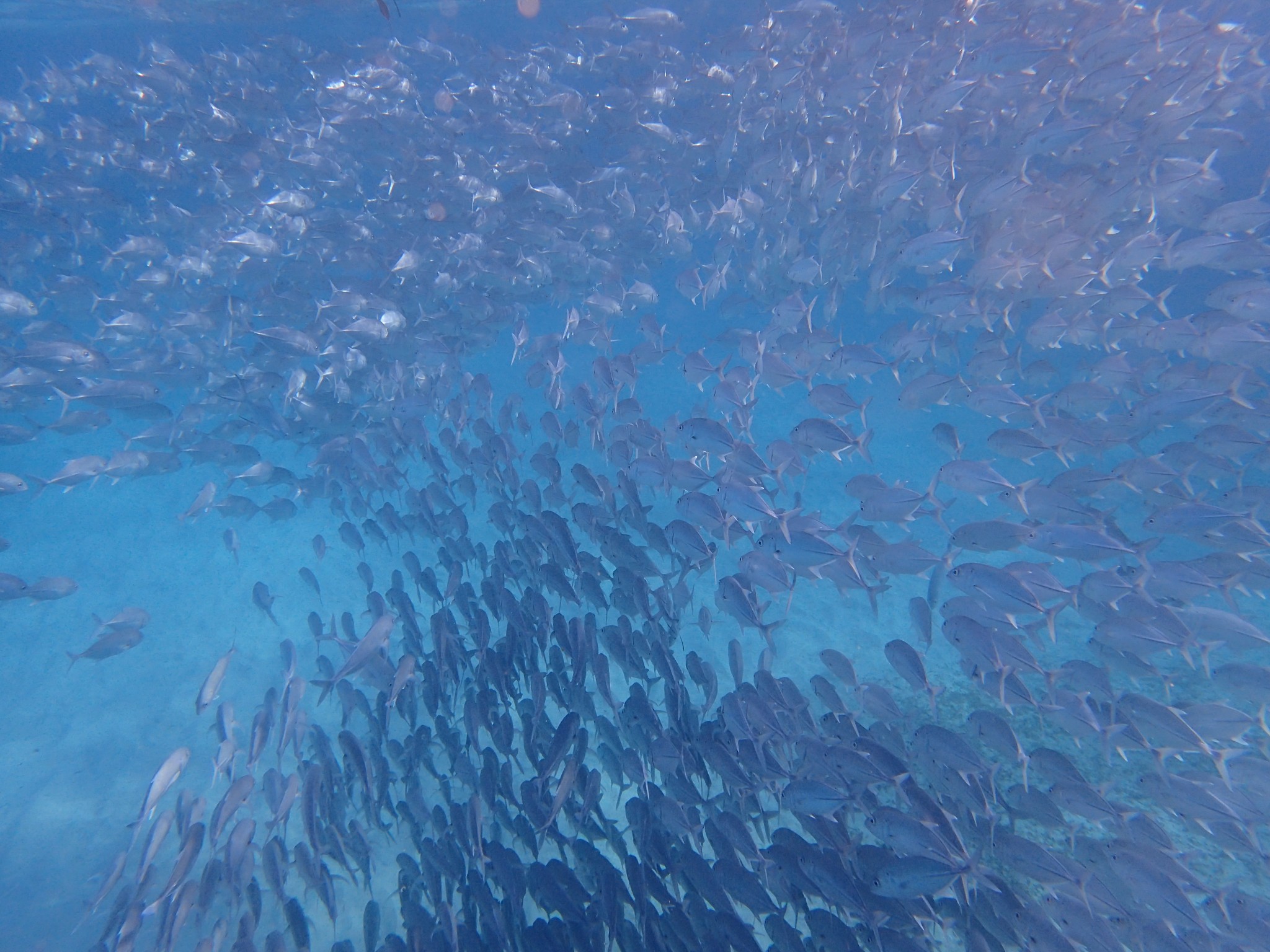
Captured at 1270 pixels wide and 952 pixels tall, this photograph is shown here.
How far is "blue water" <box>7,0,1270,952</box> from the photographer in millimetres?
4203

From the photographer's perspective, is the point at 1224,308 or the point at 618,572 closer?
the point at 618,572

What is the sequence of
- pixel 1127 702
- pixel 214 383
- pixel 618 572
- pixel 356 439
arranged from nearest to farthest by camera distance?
1. pixel 1127 702
2. pixel 618 572
3. pixel 356 439
4. pixel 214 383

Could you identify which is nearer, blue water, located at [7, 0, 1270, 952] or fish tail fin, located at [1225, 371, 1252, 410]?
blue water, located at [7, 0, 1270, 952]

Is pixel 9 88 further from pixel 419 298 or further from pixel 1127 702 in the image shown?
pixel 1127 702

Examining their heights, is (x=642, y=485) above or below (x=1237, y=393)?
below

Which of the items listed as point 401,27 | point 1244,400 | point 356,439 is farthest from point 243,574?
point 401,27

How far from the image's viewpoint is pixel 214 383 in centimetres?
1117

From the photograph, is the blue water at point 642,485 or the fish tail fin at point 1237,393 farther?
the fish tail fin at point 1237,393

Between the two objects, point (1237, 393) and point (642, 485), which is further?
point (642, 485)

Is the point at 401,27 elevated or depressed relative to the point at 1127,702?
elevated

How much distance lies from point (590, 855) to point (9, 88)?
3138 cm

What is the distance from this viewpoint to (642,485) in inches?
276

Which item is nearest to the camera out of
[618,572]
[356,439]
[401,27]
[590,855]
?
[590,855]

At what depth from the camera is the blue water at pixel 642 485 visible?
4203 millimetres
